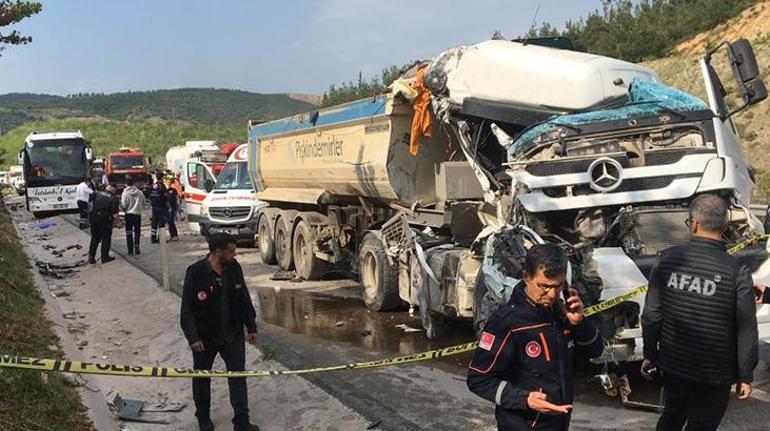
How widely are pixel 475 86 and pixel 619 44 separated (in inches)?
1330

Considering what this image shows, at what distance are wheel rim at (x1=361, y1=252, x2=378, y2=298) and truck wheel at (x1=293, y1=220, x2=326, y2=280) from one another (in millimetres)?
2431

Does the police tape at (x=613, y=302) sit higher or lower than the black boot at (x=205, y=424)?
higher

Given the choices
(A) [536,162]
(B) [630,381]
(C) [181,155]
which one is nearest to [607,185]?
(A) [536,162]

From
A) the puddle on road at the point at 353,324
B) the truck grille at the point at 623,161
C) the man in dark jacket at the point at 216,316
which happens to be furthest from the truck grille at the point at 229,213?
the man in dark jacket at the point at 216,316

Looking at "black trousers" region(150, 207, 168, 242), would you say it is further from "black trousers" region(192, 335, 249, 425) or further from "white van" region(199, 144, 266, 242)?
"black trousers" region(192, 335, 249, 425)

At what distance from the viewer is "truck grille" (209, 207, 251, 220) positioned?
1705cm

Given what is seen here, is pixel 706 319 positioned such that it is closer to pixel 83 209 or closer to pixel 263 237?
pixel 263 237

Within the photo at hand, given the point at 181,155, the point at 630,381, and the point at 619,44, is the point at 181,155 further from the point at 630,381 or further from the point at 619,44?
the point at 630,381

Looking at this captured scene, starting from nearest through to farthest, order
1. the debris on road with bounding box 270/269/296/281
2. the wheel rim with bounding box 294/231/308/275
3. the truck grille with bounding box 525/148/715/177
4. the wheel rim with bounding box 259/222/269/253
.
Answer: the truck grille with bounding box 525/148/715/177 → the wheel rim with bounding box 294/231/308/275 → the debris on road with bounding box 270/269/296/281 → the wheel rim with bounding box 259/222/269/253

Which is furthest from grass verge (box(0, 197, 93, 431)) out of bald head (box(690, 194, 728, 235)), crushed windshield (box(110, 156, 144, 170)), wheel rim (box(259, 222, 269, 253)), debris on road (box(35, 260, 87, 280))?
crushed windshield (box(110, 156, 144, 170))

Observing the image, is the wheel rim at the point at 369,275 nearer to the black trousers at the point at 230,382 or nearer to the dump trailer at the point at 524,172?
the dump trailer at the point at 524,172

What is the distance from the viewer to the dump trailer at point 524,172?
6.09m

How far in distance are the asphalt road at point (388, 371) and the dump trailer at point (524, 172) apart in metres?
0.46

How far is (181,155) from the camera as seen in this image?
36.9 meters
